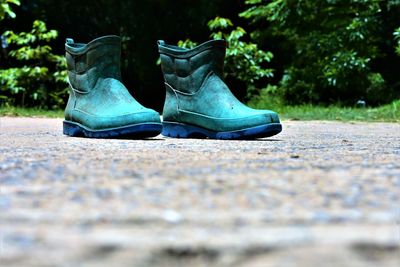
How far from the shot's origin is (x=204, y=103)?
2.20 meters

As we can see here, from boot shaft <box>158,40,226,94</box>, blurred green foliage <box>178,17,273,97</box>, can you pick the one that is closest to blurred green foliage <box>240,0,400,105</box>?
blurred green foliage <box>178,17,273,97</box>

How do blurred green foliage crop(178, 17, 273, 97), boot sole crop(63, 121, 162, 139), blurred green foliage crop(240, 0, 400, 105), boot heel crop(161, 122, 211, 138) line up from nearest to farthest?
boot sole crop(63, 121, 162, 139) → boot heel crop(161, 122, 211, 138) → blurred green foliage crop(178, 17, 273, 97) → blurred green foliage crop(240, 0, 400, 105)

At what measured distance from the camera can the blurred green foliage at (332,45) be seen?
7332mm

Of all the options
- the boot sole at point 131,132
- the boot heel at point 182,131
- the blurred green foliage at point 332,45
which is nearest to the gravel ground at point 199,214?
the boot sole at point 131,132

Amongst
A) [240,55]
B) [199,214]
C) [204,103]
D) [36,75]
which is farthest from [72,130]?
[240,55]

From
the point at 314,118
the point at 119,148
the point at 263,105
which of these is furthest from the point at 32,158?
the point at 263,105

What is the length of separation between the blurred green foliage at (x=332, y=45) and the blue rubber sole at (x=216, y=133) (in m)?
5.16

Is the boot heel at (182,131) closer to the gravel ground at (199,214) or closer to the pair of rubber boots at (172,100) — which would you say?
the pair of rubber boots at (172,100)

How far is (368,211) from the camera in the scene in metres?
0.68

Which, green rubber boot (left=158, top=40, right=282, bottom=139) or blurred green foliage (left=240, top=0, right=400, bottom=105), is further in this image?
blurred green foliage (left=240, top=0, right=400, bottom=105)

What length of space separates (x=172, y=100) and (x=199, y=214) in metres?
1.68

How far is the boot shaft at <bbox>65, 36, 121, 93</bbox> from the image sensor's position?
2.24 m

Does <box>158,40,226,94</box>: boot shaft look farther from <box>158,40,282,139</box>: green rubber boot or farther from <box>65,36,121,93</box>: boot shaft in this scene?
<box>65,36,121,93</box>: boot shaft

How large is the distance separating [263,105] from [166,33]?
1979mm
